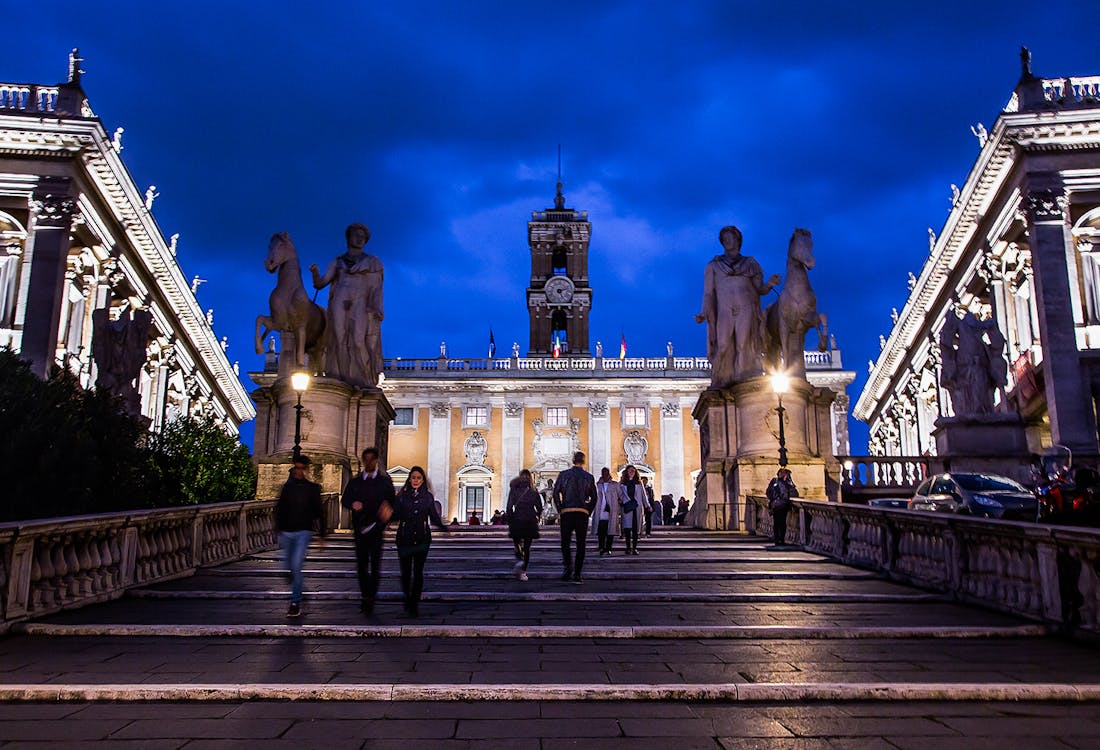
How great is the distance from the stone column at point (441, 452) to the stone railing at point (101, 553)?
1858 inches

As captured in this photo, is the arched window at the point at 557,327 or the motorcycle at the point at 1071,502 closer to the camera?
the motorcycle at the point at 1071,502

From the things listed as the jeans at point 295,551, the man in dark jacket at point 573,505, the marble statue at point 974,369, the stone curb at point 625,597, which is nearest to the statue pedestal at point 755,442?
the marble statue at point 974,369

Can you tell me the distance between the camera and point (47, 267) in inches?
1146

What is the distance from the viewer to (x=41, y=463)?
466 inches

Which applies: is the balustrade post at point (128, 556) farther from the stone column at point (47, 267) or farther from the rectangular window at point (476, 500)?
the rectangular window at point (476, 500)

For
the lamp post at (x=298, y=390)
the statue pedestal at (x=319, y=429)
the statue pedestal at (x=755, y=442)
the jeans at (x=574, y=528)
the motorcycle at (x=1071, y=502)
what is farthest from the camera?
the statue pedestal at (x=755, y=442)

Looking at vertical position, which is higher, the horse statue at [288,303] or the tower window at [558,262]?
the tower window at [558,262]

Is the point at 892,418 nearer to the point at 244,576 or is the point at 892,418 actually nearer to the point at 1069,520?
the point at 1069,520

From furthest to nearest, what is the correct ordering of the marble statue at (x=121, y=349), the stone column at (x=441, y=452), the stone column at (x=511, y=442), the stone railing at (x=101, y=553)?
the stone column at (x=511, y=442) < the stone column at (x=441, y=452) < the marble statue at (x=121, y=349) < the stone railing at (x=101, y=553)

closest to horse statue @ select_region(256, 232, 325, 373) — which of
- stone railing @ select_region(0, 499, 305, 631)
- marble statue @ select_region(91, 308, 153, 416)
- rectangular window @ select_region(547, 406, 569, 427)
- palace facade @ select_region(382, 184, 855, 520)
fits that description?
stone railing @ select_region(0, 499, 305, 631)

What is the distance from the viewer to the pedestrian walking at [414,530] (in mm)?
8055

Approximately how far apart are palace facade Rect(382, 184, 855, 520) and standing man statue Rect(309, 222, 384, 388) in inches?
1622

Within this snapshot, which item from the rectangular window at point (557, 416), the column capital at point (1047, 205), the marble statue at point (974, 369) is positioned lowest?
the marble statue at point (974, 369)

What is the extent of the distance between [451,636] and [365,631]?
2.29ft
